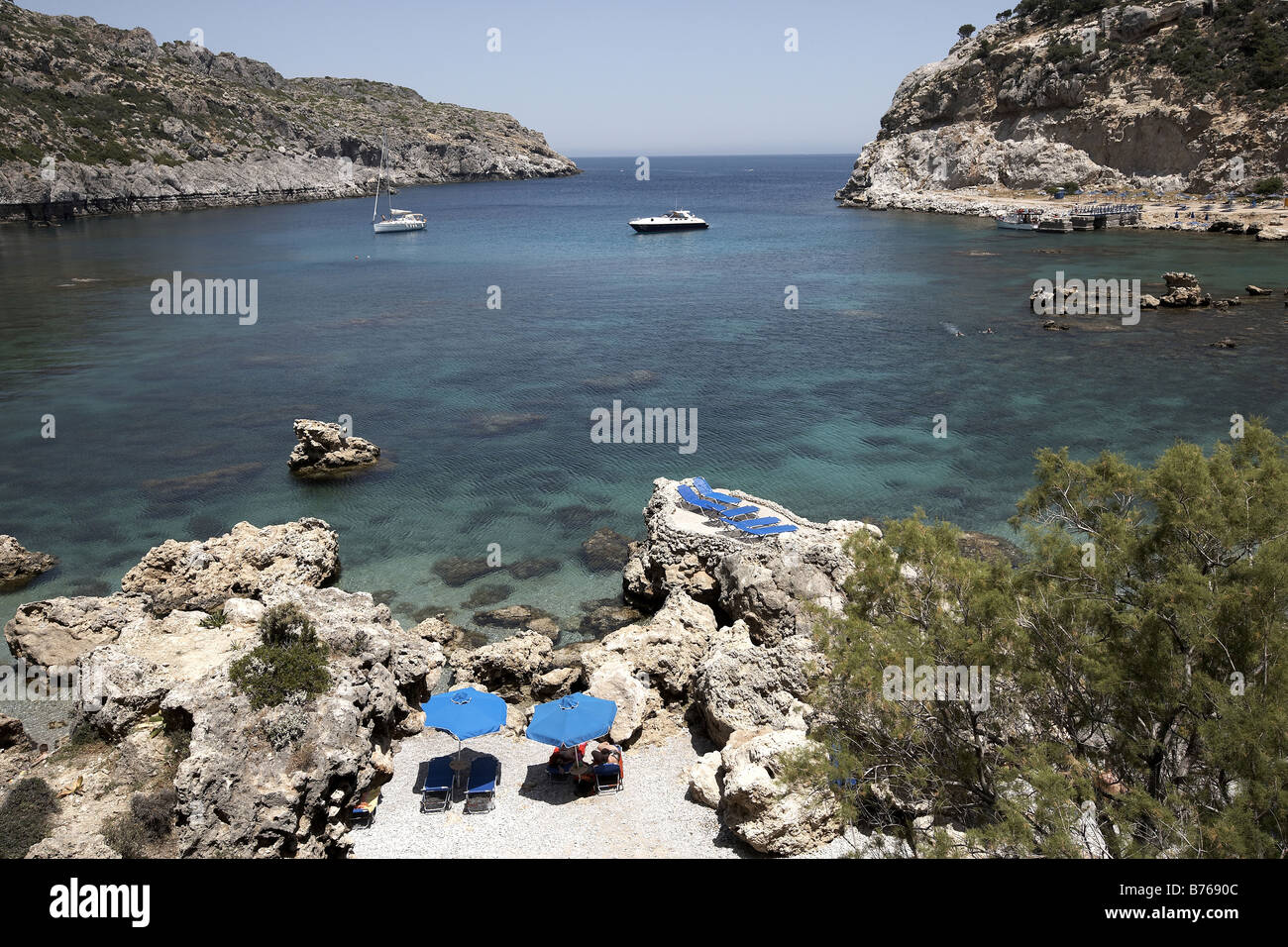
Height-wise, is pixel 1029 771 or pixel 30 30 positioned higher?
pixel 30 30

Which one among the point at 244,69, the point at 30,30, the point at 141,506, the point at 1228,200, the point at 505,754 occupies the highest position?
the point at 244,69

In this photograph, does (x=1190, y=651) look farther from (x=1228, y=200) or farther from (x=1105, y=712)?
(x=1228, y=200)

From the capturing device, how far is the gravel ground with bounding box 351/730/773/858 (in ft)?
44.2

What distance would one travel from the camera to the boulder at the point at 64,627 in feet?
64.2

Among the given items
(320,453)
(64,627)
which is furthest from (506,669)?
(320,453)

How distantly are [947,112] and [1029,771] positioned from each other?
118617 mm

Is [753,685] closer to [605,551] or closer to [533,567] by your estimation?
[605,551]

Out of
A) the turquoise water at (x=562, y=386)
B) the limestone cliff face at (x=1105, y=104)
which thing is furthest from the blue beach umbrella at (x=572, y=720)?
the limestone cliff face at (x=1105, y=104)

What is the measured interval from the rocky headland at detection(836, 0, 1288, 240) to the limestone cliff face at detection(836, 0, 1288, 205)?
14 centimetres

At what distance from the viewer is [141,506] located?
29203 mm

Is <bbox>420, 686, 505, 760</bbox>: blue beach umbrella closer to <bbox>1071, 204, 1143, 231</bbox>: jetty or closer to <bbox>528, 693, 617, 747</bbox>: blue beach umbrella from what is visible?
<bbox>528, 693, 617, 747</bbox>: blue beach umbrella
